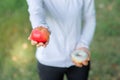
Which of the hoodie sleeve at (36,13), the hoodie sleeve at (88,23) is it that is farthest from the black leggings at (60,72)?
the hoodie sleeve at (36,13)

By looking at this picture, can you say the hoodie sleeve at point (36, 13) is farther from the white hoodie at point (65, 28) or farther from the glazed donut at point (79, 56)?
the glazed donut at point (79, 56)

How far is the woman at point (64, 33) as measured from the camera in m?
2.01

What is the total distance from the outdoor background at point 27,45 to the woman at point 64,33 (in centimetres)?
124

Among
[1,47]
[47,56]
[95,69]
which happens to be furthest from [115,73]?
[47,56]

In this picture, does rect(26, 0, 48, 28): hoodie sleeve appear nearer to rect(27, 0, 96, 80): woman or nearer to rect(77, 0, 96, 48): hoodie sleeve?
rect(27, 0, 96, 80): woman

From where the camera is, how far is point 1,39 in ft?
12.4

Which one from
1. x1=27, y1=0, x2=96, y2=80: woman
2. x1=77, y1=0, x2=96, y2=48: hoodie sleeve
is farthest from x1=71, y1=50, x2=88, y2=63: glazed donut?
x1=77, y1=0, x2=96, y2=48: hoodie sleeve

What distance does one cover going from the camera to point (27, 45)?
3732mm

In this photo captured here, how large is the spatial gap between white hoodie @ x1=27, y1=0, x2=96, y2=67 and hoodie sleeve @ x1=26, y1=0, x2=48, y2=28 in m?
0.03

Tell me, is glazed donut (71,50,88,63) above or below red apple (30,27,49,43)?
below

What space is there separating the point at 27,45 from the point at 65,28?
1.73 meters

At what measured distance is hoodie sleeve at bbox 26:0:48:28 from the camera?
70.8 inches

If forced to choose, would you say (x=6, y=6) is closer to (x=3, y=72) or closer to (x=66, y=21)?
(x=3, y=72)

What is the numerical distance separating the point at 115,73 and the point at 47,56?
1.44m
